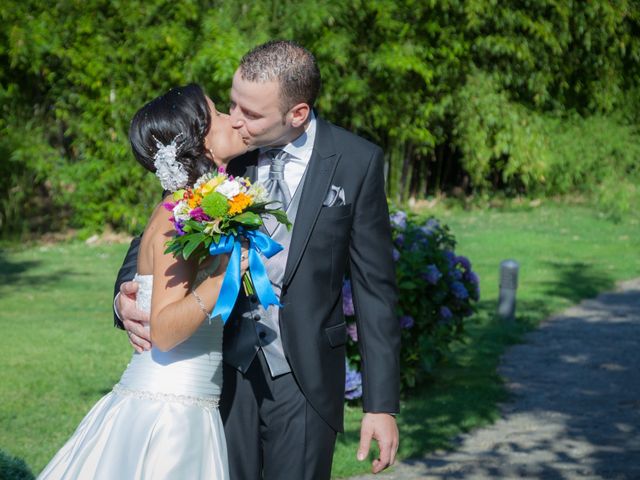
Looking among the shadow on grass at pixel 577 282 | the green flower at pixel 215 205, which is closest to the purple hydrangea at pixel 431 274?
the shadow on grass at pixel 577 282

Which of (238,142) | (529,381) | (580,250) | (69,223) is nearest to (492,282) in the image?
(580,250)

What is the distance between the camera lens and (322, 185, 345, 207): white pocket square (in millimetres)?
3396

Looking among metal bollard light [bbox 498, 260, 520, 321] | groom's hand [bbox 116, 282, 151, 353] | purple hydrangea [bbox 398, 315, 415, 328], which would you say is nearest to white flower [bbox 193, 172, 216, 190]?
groom's hand [bbox 116, 282, 151, 353]

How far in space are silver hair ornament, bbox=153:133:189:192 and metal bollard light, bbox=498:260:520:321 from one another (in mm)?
7765

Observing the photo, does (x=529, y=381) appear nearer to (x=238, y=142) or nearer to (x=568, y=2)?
(x=238, y=142)

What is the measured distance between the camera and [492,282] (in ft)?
44.0

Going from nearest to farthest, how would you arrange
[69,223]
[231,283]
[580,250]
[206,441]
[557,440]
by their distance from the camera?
[231,283] < [206,441] < [557,440] < [580,250] < [69,223]

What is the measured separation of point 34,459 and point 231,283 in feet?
12.4

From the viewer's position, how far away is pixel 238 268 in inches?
121

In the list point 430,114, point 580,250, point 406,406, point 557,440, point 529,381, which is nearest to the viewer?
point 557,440

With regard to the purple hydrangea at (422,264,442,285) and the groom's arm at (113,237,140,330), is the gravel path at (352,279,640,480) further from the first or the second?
the groom's arm at (113,237,140,330)

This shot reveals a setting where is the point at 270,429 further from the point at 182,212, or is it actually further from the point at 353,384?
the point at 353,384

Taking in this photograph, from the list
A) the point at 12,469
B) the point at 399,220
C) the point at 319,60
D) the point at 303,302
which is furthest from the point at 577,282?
the point at 303,302

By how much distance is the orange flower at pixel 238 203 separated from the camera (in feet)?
9.89
